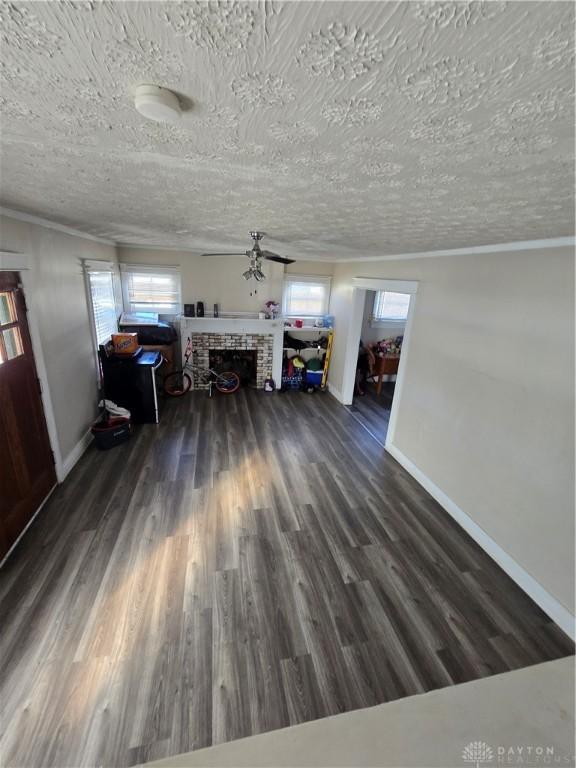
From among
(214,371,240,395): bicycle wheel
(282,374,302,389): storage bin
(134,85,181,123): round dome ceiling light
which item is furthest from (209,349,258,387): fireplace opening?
(134,85,181,123): round dome ceiling light

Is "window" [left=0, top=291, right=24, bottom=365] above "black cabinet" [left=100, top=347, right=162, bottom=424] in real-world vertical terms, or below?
above

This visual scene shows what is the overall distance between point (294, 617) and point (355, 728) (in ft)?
2.12

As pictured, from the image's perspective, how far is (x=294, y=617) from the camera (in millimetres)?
1971

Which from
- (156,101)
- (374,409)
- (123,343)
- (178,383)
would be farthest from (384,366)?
(156,101)

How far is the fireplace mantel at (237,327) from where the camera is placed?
17.5 ft

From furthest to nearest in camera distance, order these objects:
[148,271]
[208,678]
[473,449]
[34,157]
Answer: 1. [148,271]
2. [473,449]
3. [208,678]
4. [34,157]

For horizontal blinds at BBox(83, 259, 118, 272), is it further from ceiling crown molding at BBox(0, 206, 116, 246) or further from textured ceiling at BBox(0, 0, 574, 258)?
textured ceiling at BBox(0, 0, 574, 258)

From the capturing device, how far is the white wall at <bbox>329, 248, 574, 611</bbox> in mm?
2021

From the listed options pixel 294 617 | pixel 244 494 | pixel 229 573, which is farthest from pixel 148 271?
pixel 294 617

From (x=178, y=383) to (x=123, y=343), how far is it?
137 centimetres

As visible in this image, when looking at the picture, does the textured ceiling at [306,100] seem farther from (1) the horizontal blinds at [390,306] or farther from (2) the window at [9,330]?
(1) the horizontal blinds at [390,306]

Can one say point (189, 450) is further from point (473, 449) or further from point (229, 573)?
point (473, 449)

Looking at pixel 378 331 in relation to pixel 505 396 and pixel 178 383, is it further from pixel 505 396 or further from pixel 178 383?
pixel 505 396

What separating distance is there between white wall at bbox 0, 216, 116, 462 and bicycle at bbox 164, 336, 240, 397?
59.2 inches
